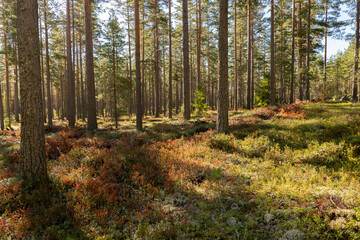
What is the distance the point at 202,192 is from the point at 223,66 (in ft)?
22.0

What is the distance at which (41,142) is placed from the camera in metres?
5.73

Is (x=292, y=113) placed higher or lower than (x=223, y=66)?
lower

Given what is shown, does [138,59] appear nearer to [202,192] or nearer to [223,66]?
[223,66]

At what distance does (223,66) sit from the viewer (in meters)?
9.52

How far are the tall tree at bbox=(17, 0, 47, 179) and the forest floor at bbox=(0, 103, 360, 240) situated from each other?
0.62 meters

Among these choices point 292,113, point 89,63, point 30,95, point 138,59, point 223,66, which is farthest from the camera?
point 138,59

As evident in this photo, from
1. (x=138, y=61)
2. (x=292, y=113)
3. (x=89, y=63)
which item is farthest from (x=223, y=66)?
(x=89, y=63)

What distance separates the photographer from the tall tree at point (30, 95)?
209 inches

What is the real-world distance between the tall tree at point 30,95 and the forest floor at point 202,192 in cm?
62

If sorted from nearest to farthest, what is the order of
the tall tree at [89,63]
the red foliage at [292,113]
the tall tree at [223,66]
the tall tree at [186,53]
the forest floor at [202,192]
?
the forest floor at [202,192] < the tall tree at [223,66] < the red foliage at [292,113] < the tall tree at [89,63] < the tall tree at [186,53]

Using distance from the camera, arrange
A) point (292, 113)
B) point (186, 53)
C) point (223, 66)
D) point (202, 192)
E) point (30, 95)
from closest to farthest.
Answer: point (202, 192), point (30, 95), point (223, 66), point (292, 113), point (186, 53)

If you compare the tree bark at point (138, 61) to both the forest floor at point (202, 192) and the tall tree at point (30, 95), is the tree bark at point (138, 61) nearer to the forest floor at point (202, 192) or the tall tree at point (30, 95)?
the forest floor at point (202, 192)

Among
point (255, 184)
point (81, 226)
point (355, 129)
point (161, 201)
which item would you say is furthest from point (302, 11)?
point (81, 226)

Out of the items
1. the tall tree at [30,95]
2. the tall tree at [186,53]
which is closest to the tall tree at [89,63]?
the tall tree at [186,53]
